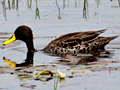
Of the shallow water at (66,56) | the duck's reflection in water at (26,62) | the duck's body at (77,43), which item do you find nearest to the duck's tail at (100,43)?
the duck's body at (77,43)

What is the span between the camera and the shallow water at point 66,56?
7.55 meters

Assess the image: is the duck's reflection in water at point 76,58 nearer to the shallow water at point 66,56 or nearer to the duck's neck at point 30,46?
the shallow water at point 66,56

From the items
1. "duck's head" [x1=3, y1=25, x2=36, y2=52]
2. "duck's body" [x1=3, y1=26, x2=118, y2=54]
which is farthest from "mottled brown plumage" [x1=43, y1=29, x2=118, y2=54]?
"duck's head" [x1=3, y1=25, x2=36, y2=52]

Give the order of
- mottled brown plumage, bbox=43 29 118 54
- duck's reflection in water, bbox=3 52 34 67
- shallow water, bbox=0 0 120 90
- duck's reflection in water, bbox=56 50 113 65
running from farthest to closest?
1. mottled brown plumage, bbox=43 29 118 54
2. duck's reflection in water, bbox=56 50 113 65
3. duck's reflection in water, bbox=3 52 34 67
4. shallow water, bbox=0 0 120 90

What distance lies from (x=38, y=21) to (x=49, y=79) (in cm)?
804

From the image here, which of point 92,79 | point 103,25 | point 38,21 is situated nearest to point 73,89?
point 92,79

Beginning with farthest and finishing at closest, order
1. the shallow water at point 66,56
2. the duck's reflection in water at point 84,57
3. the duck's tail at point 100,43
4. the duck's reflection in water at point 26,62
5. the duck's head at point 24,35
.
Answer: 1. the duck's head at point 24,35
2. the duck's tail at point 100,43
3. the duck's reflection in water at point 84,57
4. the duck's reflection in water at point 26,62
5. the shallow water at point 66,56

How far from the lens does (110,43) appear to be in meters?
12.3

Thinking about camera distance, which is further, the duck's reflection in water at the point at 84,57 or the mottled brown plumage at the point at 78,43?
the mottled brown plumage at the point at 78,43

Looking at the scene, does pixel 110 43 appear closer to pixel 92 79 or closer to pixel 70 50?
pixel 70 50

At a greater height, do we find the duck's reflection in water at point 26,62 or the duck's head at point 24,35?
the duck's head at point 24,35

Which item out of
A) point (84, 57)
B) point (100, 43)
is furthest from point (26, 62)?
point (100, 43)

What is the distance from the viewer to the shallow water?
7.55 metres

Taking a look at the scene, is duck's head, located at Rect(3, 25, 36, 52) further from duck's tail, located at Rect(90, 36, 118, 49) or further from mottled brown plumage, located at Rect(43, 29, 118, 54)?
duck's tail, located at Rect(90, 36, 118, 49)
